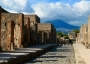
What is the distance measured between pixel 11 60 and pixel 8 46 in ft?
37.6

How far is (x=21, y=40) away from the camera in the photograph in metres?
26.7

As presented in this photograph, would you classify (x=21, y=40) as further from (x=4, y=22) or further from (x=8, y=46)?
(x=8, y=46)

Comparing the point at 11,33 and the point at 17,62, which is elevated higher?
the point at 11,33

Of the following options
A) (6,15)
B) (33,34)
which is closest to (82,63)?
(6,15)

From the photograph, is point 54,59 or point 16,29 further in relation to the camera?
point 16,29

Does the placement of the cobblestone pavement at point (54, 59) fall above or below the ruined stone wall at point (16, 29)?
below

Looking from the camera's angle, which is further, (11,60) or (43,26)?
(43,26)

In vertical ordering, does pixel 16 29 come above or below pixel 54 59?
above

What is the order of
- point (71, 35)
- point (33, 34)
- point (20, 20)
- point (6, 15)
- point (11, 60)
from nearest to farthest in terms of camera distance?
point (11, 60) < point (20, 20) < point (6, 15) < point (33, 34) < point (71, 35)

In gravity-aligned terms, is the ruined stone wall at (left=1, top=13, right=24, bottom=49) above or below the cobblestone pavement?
above

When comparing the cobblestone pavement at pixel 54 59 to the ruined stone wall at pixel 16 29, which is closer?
the cobblestone pavement at pixel 54 59

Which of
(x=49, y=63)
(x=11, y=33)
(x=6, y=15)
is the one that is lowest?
(x=49, y=63)

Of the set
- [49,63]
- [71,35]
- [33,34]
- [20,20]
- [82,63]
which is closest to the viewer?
[82,63]

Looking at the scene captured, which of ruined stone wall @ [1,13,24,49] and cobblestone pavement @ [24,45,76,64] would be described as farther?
ruined stone wall @ [1,13,24,49]
